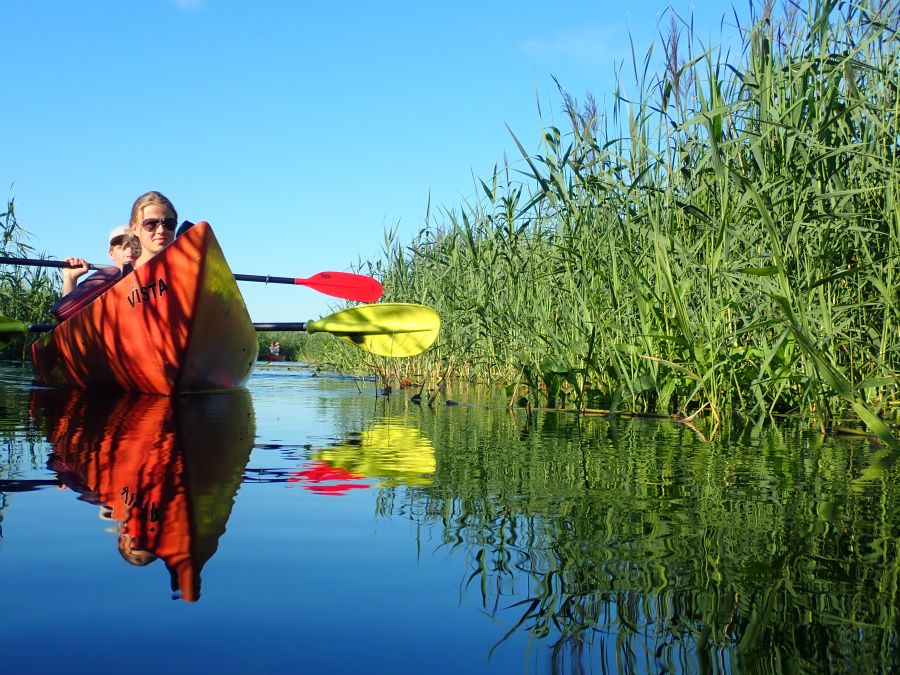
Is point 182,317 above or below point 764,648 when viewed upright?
above

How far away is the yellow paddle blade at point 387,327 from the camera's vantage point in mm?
6136

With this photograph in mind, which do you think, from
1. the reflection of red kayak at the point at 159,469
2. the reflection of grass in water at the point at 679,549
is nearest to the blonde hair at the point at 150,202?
the reflection of red kayak at the point at 159,469

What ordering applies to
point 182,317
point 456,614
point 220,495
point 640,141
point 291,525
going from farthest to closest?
1. point 182,317
2. point 640,141
3. point 220,495
4. point 291,525
5. point 456,614

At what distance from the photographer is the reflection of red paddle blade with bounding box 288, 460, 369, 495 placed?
81.6 inches

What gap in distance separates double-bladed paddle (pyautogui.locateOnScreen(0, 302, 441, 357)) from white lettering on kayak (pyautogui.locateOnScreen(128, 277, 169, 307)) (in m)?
1.40

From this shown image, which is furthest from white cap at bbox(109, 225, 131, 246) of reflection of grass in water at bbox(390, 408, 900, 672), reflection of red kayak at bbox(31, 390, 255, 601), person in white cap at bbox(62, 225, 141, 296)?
reflection of grass in water at bbox(390, 408, 900, 672)

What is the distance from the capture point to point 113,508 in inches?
69.9

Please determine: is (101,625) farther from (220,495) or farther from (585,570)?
(220,495)

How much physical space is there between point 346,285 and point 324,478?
17.6 ft

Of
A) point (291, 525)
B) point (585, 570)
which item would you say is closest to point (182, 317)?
point (291, 525)

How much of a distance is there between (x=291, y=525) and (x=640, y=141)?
258 centimetres

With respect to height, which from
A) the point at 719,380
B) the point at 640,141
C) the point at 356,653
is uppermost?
the point at 640,141

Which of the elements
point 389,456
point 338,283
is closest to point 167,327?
point 338,283

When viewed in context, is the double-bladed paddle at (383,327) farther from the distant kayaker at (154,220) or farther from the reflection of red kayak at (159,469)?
the reflection of red kayak at (159,469)
